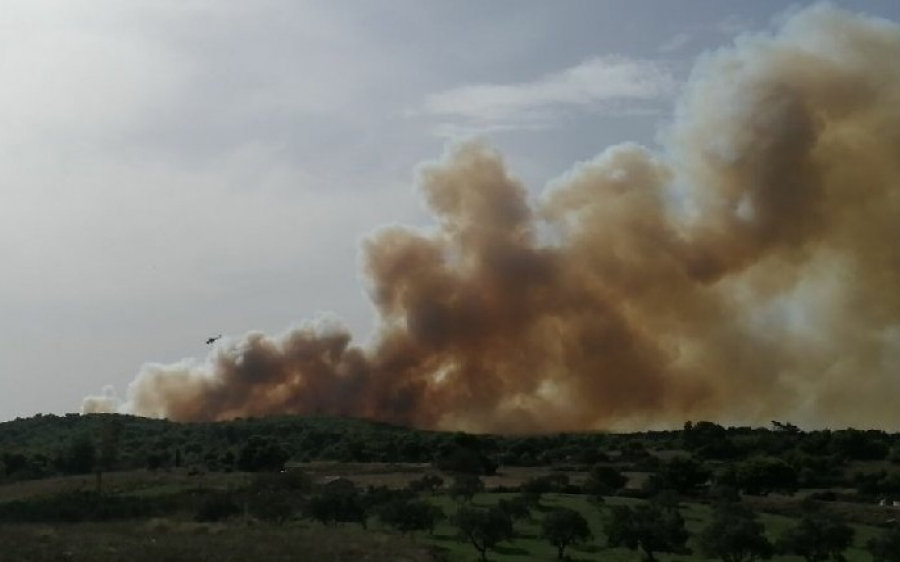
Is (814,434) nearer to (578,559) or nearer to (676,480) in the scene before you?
(676,480)

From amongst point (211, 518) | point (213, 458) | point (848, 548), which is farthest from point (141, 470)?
point (848, 548)

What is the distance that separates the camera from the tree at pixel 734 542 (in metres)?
76.1

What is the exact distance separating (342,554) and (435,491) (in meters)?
40.4

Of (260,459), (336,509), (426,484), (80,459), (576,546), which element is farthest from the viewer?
(80,459)

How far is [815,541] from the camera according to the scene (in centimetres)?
8000

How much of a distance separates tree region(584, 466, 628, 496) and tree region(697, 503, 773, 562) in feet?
109

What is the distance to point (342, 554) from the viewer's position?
6938 cm

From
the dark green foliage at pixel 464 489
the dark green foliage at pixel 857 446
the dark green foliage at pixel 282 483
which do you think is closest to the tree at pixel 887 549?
the dark green foliage at pixel 464 489

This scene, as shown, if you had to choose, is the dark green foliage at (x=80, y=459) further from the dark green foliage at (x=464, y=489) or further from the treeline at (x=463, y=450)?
the dark green foliage at (x=464, y=489)

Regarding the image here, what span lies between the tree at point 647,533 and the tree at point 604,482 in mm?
28440

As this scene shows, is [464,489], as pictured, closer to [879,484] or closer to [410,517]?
[410,517]

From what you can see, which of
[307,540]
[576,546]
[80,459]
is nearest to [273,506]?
[307,540]

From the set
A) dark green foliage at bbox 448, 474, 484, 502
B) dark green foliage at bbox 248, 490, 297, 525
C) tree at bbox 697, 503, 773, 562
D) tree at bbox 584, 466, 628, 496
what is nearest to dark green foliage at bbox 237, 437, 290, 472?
dark green foliage at bbox 248, 490, 297, 525

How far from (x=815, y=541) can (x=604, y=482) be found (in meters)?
39.9
